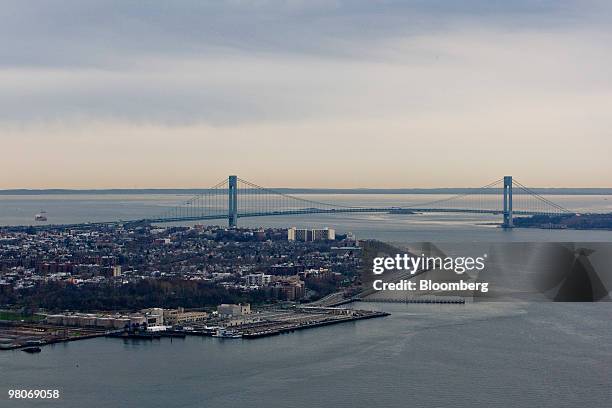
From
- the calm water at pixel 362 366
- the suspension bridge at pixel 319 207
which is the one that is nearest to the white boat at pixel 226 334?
the calm water at pixel 362 366

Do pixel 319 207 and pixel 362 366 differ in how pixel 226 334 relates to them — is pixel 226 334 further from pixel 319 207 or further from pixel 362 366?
pixel 319 207

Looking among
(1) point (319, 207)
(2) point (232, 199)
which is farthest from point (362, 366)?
(1) point (319, 207)

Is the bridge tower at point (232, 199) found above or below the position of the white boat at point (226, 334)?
above

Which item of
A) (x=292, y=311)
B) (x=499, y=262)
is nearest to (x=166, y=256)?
(x=292, y=311)

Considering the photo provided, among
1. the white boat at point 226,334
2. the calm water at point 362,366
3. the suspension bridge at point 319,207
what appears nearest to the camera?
the calm water at point 362,366

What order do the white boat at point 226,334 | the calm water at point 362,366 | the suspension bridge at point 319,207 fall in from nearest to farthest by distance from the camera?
the calm water at point 362,366 < the white boat at point 226,334 < the suspension bridge at point 319,207

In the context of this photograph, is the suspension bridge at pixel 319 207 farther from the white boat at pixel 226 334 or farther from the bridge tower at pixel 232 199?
the white boat at pixel 226 334

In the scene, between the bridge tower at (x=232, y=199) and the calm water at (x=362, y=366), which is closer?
the calm water at (x=362, y=366)

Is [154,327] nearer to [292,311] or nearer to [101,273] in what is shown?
[292,311]

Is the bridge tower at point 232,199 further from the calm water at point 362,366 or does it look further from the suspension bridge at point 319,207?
the calm water at point 362,366
